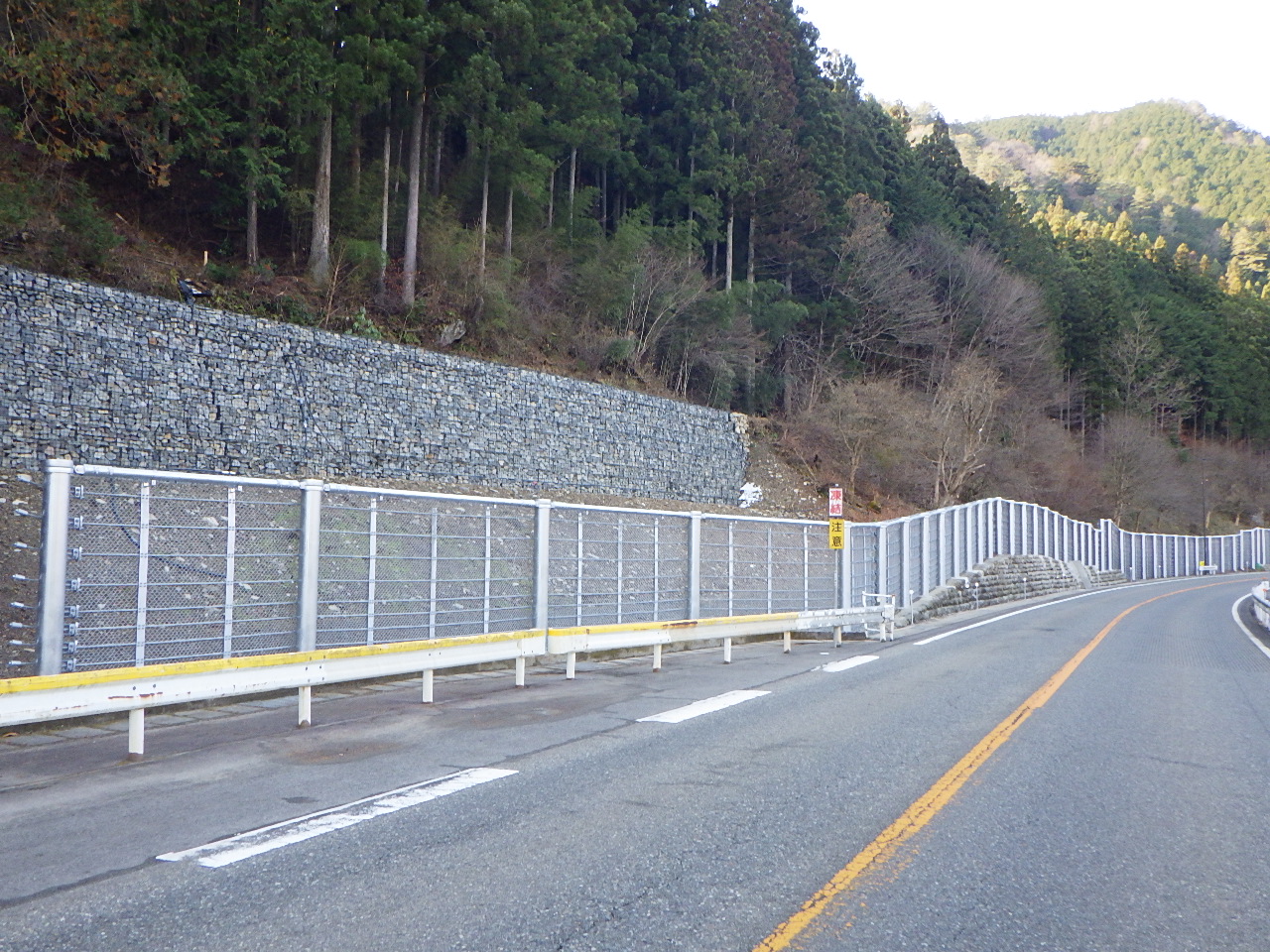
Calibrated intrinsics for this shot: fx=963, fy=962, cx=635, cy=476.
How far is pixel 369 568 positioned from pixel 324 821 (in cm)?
449

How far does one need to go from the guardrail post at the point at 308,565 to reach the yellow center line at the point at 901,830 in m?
5.35

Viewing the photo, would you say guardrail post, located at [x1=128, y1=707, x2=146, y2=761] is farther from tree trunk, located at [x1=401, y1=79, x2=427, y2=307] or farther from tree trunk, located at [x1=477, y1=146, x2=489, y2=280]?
tree trunk, located at [x1=477, y1=146, x2=489, y2=280]

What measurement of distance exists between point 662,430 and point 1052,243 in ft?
192

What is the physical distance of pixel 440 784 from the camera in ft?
19.8

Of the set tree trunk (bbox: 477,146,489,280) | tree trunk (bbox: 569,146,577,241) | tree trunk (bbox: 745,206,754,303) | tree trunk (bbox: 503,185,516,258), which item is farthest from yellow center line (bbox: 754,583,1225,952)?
tree trunk (bbox: 745,206,754,303)

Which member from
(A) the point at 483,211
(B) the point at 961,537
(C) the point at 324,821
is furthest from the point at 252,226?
(C) the point at 324,821

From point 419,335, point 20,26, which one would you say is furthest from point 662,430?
point 20,26

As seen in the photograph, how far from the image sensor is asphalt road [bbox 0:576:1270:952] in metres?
3.83

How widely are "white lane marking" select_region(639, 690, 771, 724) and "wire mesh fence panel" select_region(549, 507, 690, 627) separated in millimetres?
2733

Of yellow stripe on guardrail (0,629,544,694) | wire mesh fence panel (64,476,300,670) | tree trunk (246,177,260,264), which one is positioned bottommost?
yellow stripe on guardrail (0,629,544,694)

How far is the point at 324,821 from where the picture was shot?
205 inches

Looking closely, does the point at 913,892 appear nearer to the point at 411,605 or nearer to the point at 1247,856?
the point at 1247,856

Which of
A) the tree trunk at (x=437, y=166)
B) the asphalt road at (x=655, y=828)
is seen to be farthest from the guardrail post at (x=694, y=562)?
the tree trunk at (x=437, y=166)

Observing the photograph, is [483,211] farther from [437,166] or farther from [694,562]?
[694,562]
